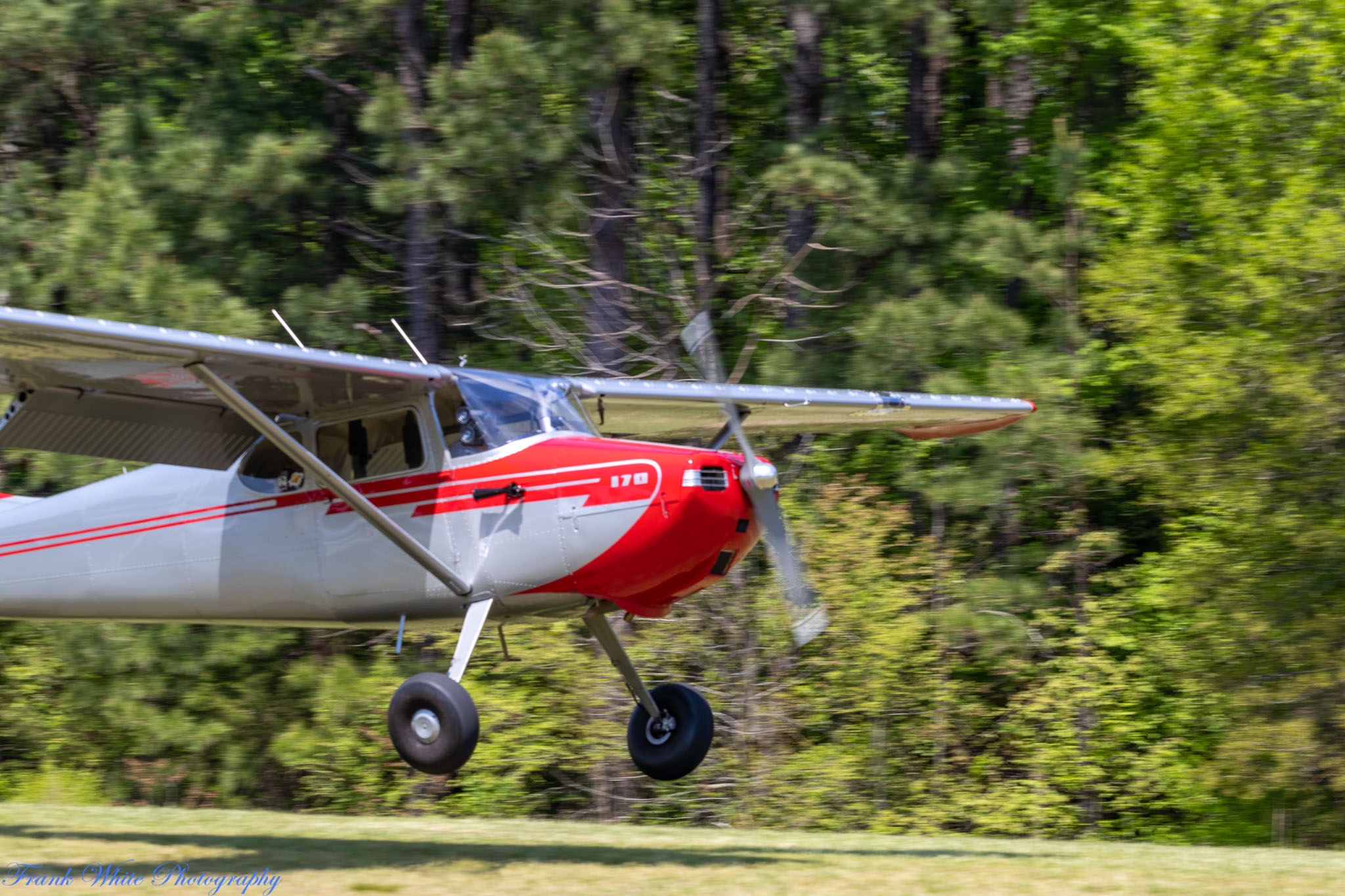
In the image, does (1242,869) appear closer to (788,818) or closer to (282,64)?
(788,818)

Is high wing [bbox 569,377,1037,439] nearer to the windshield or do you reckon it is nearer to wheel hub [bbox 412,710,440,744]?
the windshield

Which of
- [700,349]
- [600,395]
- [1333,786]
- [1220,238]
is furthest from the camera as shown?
[1220,238]

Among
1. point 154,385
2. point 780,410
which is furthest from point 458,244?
point 154,385

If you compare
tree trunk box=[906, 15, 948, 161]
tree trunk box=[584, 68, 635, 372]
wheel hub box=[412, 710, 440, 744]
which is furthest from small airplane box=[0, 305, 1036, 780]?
tree trunk box=[906, 15, 948, 161]

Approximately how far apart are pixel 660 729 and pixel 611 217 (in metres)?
11.2

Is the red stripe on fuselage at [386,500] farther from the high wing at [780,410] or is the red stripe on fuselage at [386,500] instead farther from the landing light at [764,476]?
the high wing at [780,410]

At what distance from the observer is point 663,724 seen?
10.4 m

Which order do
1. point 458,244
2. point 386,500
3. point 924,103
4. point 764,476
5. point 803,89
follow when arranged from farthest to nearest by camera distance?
point 924,103
point 458,244
point 803,89
point 386,500
point 764,476

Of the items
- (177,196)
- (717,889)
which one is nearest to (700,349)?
(717,889)

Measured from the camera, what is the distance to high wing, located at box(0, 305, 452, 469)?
8.28 meters

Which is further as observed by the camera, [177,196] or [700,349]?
[177,196]

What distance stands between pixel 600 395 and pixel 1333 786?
1068cm

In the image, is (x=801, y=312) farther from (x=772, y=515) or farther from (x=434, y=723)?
(x=434, y=723)

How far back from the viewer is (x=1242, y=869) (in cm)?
911
